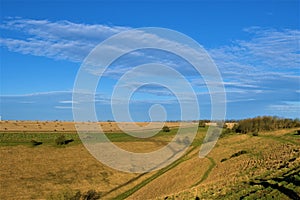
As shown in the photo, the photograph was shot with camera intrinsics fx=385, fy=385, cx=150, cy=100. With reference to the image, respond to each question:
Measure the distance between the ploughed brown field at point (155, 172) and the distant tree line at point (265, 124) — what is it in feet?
33.0

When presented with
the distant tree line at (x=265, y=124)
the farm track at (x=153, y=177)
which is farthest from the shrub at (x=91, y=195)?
the distant tree line at (x=265, y=124)

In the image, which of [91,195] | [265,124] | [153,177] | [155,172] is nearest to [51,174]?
[91,195]

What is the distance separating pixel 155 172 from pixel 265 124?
26.6 m

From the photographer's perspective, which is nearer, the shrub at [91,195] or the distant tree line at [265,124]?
the shrub at [91,195]

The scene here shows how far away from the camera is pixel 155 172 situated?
5119cm

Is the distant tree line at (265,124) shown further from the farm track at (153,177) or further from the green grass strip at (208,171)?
the green grass strip at (208,171)

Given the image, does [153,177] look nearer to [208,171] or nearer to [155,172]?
[155,172]

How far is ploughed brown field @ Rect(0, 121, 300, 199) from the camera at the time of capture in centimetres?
3028

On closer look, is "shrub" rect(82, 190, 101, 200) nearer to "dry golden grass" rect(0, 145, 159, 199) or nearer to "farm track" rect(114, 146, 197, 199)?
"dry golden grass" rect(0, 145, 159, 199)

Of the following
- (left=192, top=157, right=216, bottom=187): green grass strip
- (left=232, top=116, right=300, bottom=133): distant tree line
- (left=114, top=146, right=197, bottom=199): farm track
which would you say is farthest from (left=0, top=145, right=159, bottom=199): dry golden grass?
(left=232, top=116, right=300, bottom=133): distant tree line

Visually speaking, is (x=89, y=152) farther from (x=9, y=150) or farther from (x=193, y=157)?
(x=193, y=157)

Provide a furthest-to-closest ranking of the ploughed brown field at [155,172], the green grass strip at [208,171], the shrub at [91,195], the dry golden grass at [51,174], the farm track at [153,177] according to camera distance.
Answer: the dry golden grass at [51,174]
the farm track at [153,177]
the shrub at [91,195]
the green grass strip at [208,171]
the ploughed brown field at [155,172]

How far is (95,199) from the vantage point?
1661 inches

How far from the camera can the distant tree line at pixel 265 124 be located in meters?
66.2
